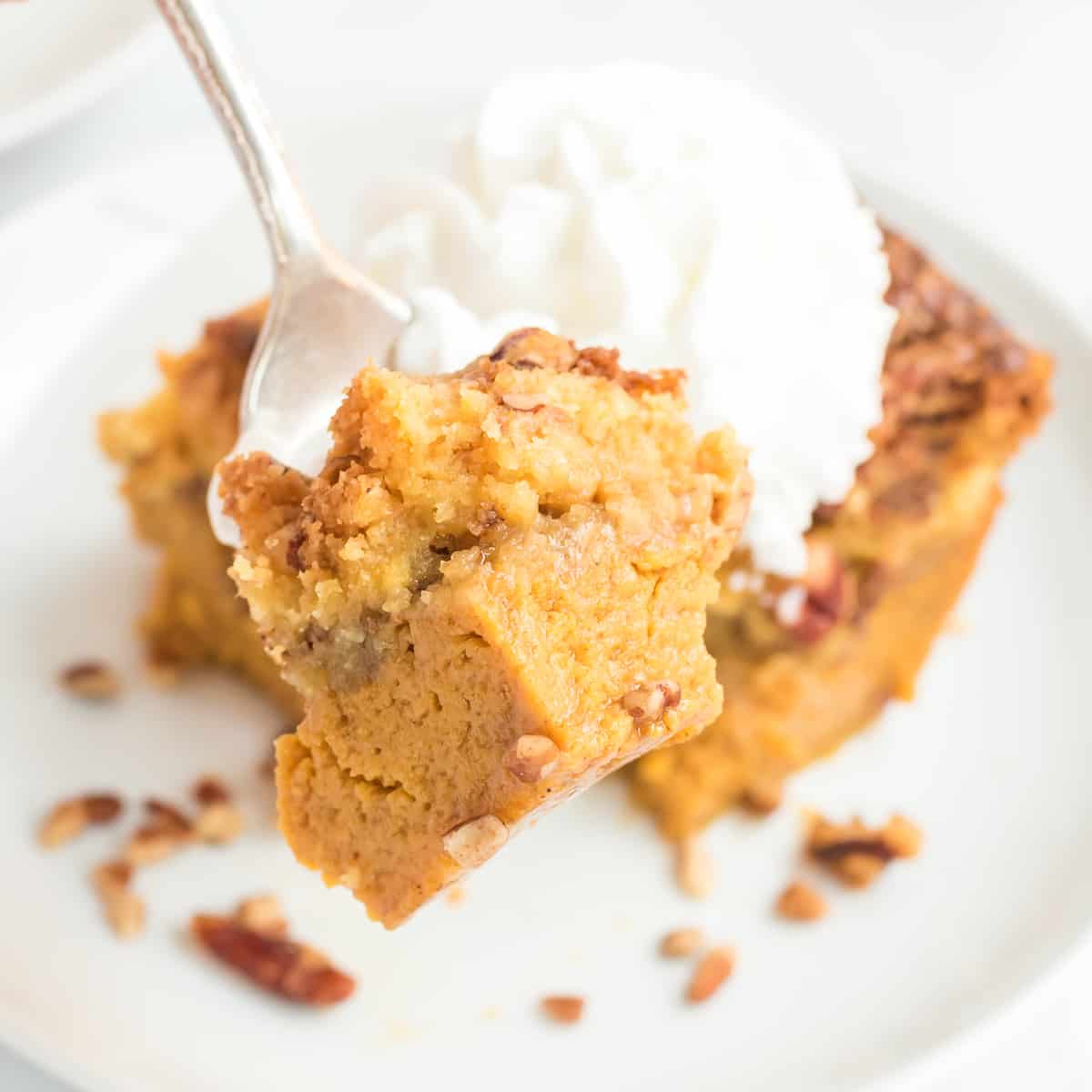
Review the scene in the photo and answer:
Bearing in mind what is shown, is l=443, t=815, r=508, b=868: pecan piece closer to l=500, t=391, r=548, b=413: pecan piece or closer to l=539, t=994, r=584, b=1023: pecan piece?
l=500, t=391, r=548, b=413: pecan piece

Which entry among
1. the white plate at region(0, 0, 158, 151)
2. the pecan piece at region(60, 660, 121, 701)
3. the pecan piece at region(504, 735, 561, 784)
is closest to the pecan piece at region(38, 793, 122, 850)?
the pecan piece at region(60, 660, 121, 701)

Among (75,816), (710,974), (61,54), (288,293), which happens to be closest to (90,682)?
(75,816)

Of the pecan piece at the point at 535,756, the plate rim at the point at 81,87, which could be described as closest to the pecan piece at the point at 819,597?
the pecan piece at the point at 535,756

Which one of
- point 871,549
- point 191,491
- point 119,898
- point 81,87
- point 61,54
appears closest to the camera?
point 119,898

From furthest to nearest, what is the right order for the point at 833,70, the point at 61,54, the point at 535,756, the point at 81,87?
the point at 833,70 < the point at 61,54 < the point at 81,87 < the point at 535,756

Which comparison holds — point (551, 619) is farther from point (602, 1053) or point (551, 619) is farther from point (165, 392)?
point (165, 392)

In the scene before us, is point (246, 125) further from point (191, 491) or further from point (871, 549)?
point (871, 549)
